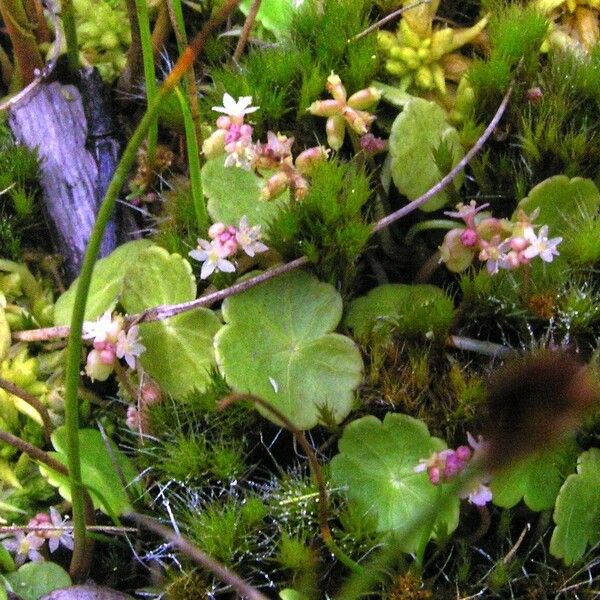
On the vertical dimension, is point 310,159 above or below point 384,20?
below

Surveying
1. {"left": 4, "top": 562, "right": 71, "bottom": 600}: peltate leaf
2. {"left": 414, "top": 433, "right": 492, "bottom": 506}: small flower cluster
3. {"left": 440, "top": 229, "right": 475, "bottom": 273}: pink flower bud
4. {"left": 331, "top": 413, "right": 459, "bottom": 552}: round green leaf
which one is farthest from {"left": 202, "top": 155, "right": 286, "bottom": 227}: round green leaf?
{"left": 4, "top": 562, "right": 71, "bottom": 600}: peltate leaf

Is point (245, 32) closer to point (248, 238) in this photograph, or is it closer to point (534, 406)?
point (248, 238)

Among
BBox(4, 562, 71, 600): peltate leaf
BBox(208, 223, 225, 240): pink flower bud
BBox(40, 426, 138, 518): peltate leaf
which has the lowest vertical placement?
BBox(4, 562, 71, 600): peltate leaf

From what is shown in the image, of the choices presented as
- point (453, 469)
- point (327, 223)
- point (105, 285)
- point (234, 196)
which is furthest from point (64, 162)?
point (453, 469)

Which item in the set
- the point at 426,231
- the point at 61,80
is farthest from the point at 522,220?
the point at 61,80

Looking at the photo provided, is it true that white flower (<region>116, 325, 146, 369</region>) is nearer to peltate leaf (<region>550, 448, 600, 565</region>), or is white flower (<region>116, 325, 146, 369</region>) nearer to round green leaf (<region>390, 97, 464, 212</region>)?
round green leaf (<region>390, 97, 464, 212</region>)

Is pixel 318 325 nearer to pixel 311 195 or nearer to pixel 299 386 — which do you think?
pixel 299 386
